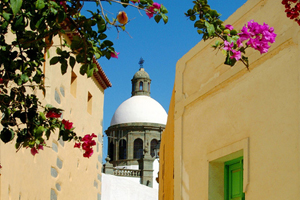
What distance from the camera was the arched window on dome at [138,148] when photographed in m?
57.7

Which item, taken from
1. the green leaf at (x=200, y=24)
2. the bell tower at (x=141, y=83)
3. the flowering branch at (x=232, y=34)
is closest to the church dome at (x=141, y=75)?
the bell tower at (x=141, y=83)

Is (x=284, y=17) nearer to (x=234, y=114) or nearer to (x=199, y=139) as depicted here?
(x=234, y=114)

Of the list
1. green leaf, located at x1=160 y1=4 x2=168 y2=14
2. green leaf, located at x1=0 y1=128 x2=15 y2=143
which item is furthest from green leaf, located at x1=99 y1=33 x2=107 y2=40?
green leaf, located at x1=0 y1=128 x2=15 y2=143

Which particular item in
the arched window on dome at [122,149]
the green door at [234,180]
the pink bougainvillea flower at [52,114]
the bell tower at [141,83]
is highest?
the bell tower at [141,83]

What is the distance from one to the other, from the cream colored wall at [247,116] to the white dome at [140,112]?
48759 millimetres

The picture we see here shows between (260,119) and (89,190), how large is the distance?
916 cm

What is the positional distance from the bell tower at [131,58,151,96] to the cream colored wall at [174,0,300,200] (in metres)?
53.6

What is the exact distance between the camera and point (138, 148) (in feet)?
189

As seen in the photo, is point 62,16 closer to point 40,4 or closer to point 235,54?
point 40,4

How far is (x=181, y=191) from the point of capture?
346 inches

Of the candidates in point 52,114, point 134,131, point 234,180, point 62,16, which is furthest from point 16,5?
point 134,131

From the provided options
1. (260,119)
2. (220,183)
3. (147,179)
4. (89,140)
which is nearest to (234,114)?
(260,119)

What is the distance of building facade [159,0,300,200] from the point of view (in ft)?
19.3

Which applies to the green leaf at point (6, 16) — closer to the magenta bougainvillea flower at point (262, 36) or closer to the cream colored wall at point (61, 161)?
the magenta bougainvillea flower at point (262, 36)
